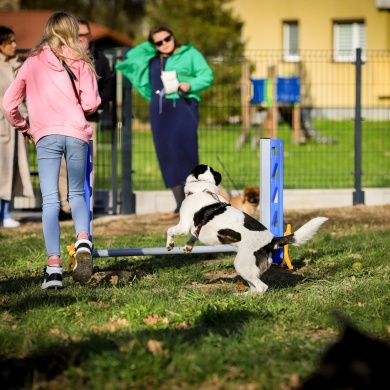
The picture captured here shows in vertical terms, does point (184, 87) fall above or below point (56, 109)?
above

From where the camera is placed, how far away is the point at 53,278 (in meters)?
6.64

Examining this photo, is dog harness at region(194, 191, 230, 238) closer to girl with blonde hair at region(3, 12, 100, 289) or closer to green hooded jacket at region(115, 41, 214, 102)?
girl with blonde hair at region(3, 12, 100, 289)

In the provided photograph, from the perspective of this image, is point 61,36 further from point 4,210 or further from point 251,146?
point 251,146

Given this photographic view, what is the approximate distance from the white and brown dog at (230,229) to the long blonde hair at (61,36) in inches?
51.4

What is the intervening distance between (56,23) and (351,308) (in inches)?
112

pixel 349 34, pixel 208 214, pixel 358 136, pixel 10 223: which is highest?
pixel 349 34

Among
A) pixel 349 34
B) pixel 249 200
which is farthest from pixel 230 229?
pixel 349 34

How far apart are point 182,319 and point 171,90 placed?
17.9 ft

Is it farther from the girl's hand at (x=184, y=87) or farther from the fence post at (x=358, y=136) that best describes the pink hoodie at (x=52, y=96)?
the fence post at (x=358, y=136)

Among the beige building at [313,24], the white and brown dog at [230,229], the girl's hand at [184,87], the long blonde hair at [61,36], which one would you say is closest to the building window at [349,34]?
the beige building at [313,24]

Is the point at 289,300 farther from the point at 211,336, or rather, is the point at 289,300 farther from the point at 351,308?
the point at 211,336

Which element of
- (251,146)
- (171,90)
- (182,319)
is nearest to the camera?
(182,319)

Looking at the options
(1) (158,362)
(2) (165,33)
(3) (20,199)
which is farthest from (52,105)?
(3) (20,199)

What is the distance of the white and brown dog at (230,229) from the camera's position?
6516 mm
